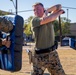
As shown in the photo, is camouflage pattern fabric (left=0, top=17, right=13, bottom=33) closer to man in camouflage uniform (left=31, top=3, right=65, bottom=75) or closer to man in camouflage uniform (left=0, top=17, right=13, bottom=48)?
man in camouflage uniform (left=0, top=17, right=13, bottom=48)

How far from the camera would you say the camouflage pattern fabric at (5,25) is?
175 inches

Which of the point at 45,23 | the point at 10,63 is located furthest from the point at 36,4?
the point at 10,63

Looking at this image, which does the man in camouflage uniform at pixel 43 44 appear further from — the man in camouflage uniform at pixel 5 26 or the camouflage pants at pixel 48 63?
the man in camouflage uniform at pixel 5 26

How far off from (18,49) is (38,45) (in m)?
0.38

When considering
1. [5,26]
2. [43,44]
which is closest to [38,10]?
[43,44]

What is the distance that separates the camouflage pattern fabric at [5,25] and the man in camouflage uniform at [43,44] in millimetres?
485

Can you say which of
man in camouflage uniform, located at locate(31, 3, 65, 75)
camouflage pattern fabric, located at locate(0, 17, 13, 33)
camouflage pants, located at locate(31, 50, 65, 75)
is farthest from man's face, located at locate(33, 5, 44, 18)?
camouflage pants, located at locate(31, 50, 65, 75)

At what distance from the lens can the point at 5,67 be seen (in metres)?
4.91

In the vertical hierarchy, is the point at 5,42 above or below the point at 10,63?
above

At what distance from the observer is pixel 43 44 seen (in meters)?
4.90

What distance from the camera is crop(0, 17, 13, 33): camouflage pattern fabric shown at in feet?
14.6

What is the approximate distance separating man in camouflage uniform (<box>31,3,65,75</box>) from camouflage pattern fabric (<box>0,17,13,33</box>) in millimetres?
485

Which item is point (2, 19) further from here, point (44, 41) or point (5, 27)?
point (44, 41)

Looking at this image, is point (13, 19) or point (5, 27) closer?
point (5, 27)
